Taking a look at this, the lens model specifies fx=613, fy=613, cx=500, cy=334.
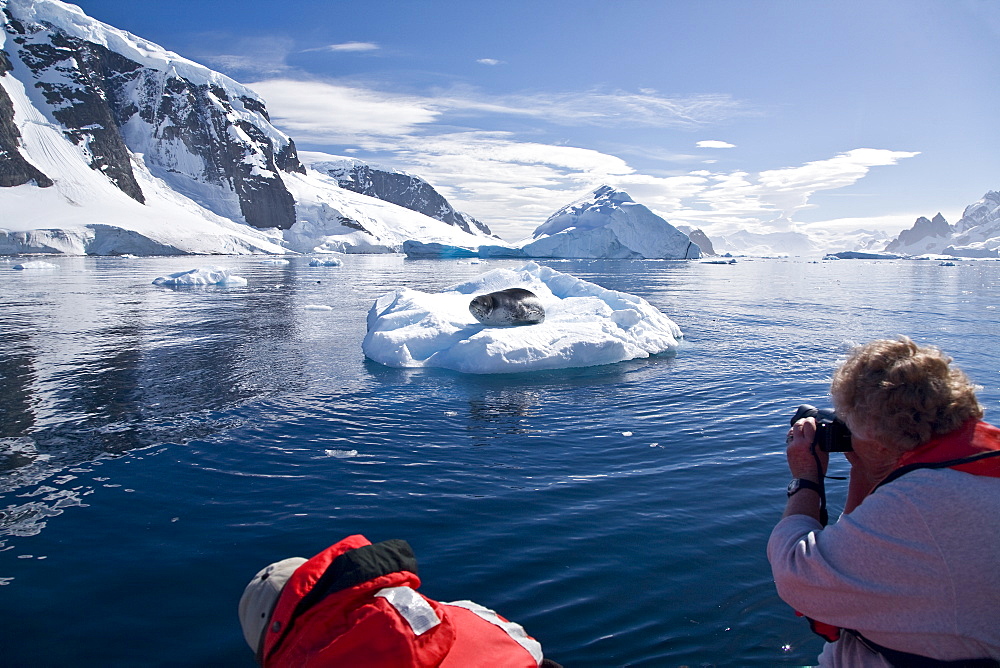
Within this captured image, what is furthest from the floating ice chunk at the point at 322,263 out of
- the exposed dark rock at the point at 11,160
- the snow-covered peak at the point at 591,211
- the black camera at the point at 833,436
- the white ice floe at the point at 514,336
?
the black camera at the point at 833,436

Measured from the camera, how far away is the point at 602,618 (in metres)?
3.62

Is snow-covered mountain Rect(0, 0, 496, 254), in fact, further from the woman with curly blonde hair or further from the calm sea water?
the woman with curly blonde hair

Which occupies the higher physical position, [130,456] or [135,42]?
[135,42]

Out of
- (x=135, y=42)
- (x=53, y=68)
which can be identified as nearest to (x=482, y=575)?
(x=53, y=68)

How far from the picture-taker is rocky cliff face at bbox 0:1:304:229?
317 feet

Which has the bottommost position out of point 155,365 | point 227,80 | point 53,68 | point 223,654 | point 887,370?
point 223,654

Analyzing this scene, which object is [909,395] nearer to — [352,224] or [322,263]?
[322,263]

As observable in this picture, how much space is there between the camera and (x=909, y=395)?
5.88ft

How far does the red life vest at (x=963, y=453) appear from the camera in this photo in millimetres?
1630

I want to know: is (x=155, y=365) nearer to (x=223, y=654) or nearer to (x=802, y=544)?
(x=223, y=654)

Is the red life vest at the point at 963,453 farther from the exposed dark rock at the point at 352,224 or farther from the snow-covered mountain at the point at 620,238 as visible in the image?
the exposed dark rock at the point at 352,224

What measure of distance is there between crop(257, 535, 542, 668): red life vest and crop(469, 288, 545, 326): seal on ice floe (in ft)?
34.1

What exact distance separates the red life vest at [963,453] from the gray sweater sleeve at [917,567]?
0.10ft

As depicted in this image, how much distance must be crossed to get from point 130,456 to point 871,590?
259 inches
